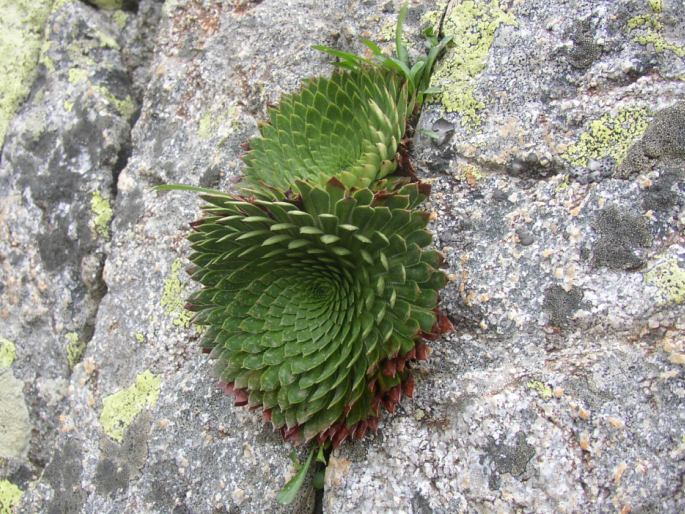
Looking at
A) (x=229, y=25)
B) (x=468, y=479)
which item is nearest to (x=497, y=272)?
(x=468, y=479)

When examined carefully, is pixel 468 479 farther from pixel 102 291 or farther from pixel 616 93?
pixel 102 291

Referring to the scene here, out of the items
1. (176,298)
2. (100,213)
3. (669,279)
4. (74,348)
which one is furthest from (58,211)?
(669,279)

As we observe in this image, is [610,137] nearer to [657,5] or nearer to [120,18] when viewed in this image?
[657,5]

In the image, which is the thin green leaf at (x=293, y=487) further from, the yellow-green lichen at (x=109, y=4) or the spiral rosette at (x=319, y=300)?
the yellow-green lichen at (x=109, y=4)

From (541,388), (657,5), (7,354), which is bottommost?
(7,354)

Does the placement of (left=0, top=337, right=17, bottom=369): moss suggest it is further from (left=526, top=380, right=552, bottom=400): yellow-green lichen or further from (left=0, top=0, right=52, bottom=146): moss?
(left=526, top=380, right=552, bottom=400): yellow-green lichen
